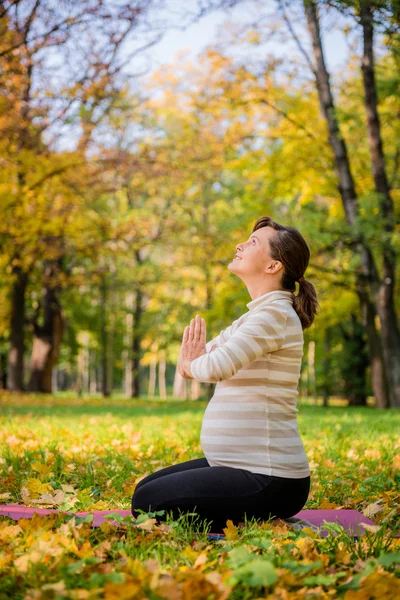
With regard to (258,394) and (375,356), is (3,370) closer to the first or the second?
(375,356)

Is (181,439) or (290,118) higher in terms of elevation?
(290,118)

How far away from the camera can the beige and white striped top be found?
2.72 meters

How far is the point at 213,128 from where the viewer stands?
20453mm

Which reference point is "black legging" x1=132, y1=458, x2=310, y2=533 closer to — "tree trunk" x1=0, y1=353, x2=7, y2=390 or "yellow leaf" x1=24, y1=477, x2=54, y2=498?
"yellow leaf" x1=24, y1=477, x2=54, y2=498

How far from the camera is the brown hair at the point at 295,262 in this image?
9.82ft

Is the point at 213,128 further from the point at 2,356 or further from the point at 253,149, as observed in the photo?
the point at 2,356

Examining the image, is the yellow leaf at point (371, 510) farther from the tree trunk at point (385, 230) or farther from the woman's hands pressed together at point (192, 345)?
the tree trunk at point (385, 230)

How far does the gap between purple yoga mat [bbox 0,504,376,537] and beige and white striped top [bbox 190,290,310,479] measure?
365 mm

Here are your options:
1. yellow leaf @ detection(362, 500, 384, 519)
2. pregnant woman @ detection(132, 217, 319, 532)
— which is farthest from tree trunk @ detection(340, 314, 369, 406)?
pregnant woman @ detection(132, 217, 319, 532)

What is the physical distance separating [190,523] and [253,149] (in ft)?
41.9

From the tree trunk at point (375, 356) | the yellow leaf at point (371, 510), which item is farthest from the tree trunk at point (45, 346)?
the yellow leaf at point (371, 510)

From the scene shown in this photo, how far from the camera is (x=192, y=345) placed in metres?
2.96

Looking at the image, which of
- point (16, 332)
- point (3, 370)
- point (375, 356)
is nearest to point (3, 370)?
point (3, 370)

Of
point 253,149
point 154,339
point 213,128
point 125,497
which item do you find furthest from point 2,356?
point 125,497
